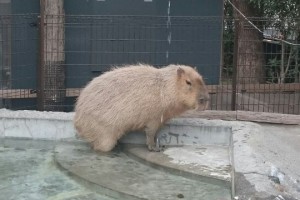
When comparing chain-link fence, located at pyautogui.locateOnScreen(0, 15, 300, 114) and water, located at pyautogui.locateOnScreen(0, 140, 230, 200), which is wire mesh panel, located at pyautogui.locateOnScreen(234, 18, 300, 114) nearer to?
chain-link fence, located at pyautogui.locateOnScreen(0, 15, 300, 114)

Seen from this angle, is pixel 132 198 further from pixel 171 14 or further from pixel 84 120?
pixel 171 14

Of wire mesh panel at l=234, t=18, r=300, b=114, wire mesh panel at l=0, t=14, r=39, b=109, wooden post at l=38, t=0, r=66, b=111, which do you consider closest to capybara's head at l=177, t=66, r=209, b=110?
wire mesh panel at l=234, t=18, r=300, b=114

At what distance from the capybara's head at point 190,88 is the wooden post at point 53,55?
2764 millimetres

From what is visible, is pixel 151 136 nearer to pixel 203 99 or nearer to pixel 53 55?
pixel 203 99

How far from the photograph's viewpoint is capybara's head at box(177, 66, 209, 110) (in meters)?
5.49

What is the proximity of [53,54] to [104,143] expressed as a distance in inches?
108

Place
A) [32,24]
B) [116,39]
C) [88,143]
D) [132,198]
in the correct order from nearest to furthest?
[132,198] → [88,143] → [32,24] → [116,39]

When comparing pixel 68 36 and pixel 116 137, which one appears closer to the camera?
pixel 116 137

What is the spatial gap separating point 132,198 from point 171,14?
4983 mm

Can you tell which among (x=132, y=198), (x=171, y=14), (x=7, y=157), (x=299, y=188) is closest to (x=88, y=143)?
(x=7, y=157)

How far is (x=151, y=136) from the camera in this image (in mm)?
5648

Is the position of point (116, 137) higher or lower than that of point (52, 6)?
lower

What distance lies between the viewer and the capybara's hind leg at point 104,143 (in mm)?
5593

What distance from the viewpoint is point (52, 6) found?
7.94m
